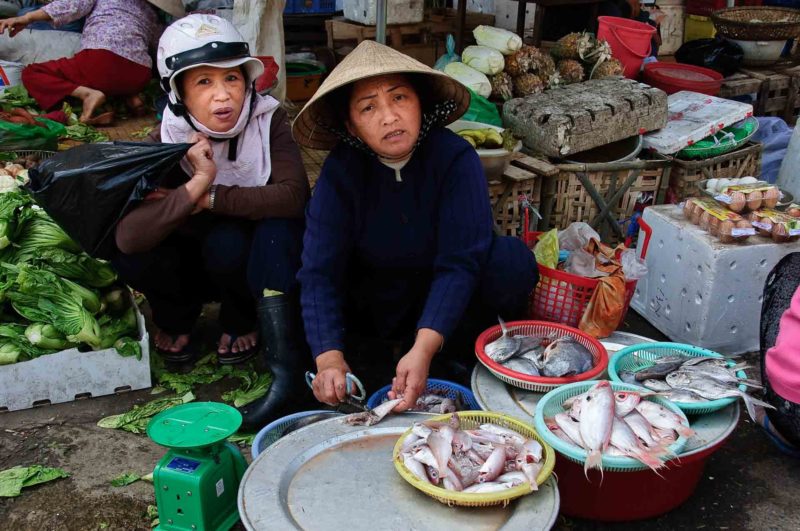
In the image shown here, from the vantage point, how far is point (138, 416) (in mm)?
2873

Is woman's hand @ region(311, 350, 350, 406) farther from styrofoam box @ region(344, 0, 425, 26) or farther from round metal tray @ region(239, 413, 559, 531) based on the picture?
styrofoam box @ region(344, 0, 425, 26)

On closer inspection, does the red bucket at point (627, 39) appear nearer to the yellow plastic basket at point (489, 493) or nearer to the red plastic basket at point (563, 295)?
the red plastic basket at point (563, 295)

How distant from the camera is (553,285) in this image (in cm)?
313

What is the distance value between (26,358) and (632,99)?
3439 mm

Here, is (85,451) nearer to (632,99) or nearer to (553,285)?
(553,285)

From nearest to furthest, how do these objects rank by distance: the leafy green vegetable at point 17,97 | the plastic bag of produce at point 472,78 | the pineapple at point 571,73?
1. the plastic bag of produce at point 472,78
2. the pineapple at point 571,73
3. the leafy green vegetable at point 17,97

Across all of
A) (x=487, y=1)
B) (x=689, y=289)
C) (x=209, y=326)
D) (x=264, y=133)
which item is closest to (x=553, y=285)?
(x=689, y=289)

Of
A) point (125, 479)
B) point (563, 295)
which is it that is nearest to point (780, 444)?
point (563, 295)

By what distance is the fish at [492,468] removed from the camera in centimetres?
198

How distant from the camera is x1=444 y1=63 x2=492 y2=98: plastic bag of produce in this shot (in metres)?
4.55

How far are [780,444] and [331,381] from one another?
5.38 feet

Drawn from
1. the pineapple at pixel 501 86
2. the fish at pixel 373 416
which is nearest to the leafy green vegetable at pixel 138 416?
the fish at pixel 373 416

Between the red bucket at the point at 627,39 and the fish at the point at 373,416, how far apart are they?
150 inches

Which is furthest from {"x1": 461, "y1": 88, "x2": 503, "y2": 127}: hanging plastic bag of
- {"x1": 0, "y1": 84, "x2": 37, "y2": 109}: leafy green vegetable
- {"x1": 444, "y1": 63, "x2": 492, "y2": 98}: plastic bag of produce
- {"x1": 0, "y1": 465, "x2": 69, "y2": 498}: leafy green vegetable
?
{"x1": 0, "y1": 84, "x2": 37, "y2": 109}: leafy green vegetable
